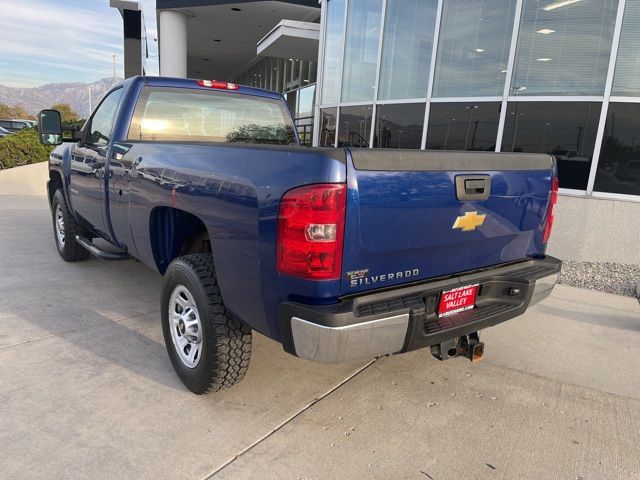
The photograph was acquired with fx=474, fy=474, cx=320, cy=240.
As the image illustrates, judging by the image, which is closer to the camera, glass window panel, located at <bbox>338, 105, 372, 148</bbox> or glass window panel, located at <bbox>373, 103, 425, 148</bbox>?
glass window panel, located at <bbox>373, 103, 425, 148</bbox>

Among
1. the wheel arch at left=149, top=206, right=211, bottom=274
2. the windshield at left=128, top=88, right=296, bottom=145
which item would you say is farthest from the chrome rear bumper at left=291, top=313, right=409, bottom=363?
the windshield at left=128, top=88, right=296, bottom=145

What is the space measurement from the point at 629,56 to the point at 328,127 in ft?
20.1

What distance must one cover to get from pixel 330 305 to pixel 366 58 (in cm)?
845

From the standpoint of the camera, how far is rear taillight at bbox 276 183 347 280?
2.06 meters

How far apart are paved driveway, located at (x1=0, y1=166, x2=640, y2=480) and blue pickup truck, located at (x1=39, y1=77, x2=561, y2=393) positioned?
35 centimetres

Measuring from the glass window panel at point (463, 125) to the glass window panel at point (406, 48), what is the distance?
64cm

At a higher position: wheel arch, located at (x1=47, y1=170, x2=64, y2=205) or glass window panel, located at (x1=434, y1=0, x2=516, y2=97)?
glass window panel, located at (x1=434, y1=0, x2=516, y2=97)

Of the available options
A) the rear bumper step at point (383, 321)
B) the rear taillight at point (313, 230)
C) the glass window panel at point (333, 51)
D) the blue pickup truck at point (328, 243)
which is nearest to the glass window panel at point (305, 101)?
the glass window panel at point (333, 51)

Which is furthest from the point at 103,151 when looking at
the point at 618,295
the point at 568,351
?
the point at 618,295

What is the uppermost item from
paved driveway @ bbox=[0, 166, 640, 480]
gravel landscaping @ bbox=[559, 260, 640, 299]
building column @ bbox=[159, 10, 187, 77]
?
building column @ bbox=[159, 10, 187, 77]

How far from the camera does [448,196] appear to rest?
2.44 metres

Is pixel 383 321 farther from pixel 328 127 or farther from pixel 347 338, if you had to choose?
pixel 328 127

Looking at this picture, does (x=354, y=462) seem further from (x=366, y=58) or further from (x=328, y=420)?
(x=366, y=58)

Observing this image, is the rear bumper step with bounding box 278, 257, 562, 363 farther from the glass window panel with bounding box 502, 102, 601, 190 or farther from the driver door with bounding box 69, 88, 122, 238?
the glass window panel with bounding box 502, 102, 601, 190
